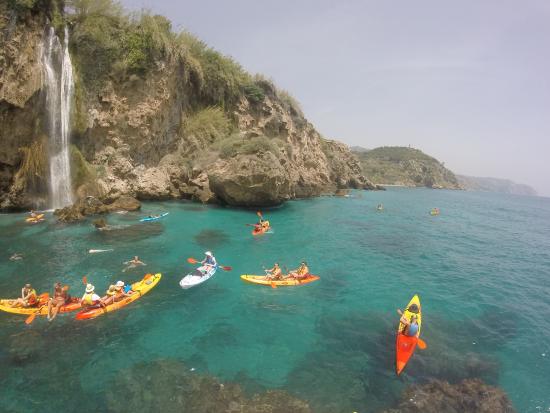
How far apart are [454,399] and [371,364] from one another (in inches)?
90.3

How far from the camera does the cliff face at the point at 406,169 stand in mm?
145125

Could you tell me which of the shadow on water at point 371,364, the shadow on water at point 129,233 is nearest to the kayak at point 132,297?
the shadow on water at point 129,233

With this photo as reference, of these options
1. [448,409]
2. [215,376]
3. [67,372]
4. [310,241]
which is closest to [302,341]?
[215,376]

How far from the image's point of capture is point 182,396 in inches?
332

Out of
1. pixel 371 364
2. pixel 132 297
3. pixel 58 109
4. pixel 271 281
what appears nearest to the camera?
pixel 371 364

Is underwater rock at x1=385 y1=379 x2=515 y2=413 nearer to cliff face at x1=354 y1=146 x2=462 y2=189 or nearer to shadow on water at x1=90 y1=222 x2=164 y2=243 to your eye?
shadow on water at x1=90 y1=222 x2=164 y2=243

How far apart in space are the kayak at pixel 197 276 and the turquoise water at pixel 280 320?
0.38 m

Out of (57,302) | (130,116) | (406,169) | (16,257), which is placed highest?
(406,169)

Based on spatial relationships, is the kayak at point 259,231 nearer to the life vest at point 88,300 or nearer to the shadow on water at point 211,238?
the shadow on water at point 211,238

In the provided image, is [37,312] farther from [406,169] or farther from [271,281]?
[406,169]

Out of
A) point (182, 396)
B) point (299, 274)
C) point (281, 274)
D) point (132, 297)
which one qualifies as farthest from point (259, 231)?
point (182, 396)

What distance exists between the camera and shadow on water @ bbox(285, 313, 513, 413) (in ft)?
29.1

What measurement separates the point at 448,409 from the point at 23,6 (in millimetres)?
33340

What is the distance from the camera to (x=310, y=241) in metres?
24.5
